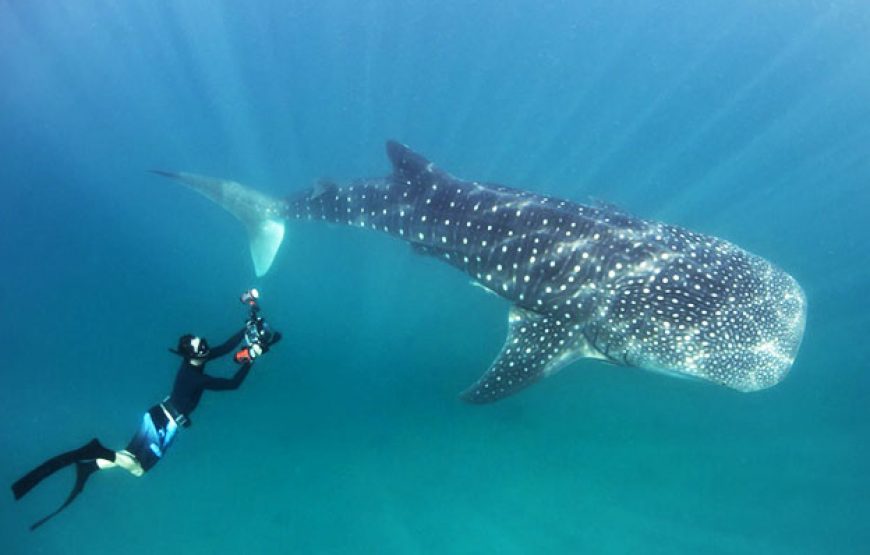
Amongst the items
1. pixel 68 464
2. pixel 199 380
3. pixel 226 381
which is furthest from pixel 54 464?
pixel 226 381

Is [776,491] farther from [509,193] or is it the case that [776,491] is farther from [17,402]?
[17,402]

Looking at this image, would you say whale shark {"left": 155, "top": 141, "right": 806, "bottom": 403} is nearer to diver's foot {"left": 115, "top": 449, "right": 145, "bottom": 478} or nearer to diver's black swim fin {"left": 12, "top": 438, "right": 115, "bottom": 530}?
diver's foot {"left": 115, "top": 449, "right": 145, "bottom": 478}

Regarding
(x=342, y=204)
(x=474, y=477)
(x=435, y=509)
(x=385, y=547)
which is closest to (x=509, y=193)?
(x=342, y=204)

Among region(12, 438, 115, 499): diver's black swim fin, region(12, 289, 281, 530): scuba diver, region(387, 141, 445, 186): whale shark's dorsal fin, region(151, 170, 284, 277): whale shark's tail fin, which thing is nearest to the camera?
region(12, 438, 115, 499): diver's black swim fin

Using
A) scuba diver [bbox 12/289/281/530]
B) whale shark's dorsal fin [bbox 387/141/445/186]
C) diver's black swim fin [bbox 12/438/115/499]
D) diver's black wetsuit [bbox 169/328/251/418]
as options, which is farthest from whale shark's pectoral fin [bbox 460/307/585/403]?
diver's black swim fin [bbox 12/438/115/499]

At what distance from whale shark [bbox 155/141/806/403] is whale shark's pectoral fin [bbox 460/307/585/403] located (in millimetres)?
14

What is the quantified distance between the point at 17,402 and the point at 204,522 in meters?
8.15

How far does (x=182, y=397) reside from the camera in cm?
625

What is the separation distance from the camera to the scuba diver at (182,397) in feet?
18.5

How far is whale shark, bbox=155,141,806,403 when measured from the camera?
543cm

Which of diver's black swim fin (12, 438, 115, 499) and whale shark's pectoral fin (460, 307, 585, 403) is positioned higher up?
whale shark's pectoral fin (460, 307, 585, 403)

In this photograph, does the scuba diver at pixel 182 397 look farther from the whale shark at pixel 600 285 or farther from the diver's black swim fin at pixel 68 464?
the whale shark at pixel 600 285

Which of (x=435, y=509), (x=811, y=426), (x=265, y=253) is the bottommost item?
(x=435, y=509)

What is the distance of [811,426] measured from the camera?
1023cm
